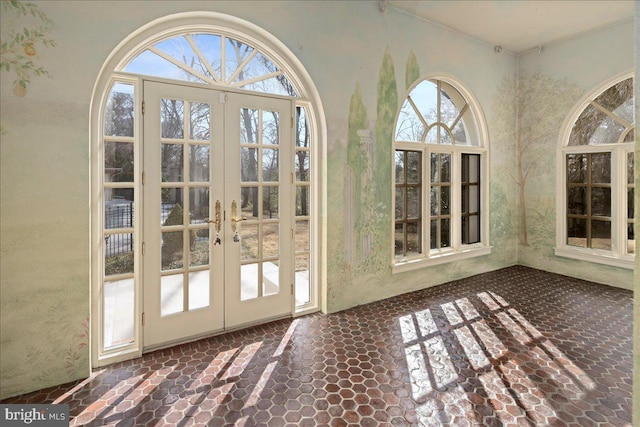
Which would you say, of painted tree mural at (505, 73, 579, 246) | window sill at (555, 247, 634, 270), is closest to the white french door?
painted tree mural at (505, 73, 579, 246)

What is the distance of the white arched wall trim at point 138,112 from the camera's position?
251 cm

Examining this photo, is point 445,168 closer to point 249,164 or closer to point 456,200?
point 456,200

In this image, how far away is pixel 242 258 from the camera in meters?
3.13

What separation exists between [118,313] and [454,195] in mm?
4089

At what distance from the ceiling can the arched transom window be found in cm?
74

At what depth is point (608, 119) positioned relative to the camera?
4.42 meters

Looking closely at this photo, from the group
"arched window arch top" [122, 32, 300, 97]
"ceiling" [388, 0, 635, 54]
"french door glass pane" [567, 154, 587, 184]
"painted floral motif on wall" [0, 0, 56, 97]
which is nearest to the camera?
"painted floral motif on wall" [0, 0, 56, 97]

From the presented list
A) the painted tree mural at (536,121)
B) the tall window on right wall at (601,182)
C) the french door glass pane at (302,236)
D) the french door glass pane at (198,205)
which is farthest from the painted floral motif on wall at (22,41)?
the tall window on right wall at (601,182)

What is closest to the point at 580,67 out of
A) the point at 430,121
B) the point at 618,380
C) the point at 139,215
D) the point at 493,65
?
the point at 493,65

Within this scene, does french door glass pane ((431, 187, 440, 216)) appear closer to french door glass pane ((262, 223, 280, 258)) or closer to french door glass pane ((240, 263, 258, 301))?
french door glass pane ((262, 223, 280, 258))

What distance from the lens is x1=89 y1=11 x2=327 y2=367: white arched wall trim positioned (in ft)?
8.22

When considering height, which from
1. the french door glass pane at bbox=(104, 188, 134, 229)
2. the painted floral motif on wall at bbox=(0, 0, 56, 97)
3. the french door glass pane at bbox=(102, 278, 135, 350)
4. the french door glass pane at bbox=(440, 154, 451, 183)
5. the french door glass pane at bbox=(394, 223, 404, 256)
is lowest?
the french door glass pane at bbox=(102, 278, 135, 350)

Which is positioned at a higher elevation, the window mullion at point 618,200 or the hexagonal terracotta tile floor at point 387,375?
the window mullion at point 618,200

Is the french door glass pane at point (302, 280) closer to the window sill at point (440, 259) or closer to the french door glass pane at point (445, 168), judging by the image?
the window sill at point (440, 259)
